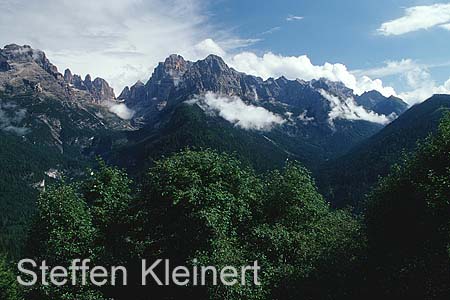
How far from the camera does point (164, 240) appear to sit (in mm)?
28203

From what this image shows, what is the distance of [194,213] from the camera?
1038 inches

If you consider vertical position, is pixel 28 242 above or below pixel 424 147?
below

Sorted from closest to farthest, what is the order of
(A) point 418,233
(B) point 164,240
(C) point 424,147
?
(A) point 418,233
(C) point 424,147
(B) point 164,240

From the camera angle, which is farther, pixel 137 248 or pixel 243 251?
pixel 137 248

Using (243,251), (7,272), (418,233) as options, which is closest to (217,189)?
(243,251)

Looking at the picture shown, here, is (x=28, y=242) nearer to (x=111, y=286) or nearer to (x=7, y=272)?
(x=111, y=286)

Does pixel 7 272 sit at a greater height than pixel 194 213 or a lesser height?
lesser

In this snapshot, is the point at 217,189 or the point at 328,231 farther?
the point at 328,231

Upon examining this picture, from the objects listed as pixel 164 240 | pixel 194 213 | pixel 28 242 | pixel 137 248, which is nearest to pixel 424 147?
pixel 194 213

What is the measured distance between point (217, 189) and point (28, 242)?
1487 cm

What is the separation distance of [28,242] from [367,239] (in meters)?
23.6

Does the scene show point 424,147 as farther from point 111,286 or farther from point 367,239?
point 111,286

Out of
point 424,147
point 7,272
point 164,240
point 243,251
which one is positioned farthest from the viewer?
point 7,272

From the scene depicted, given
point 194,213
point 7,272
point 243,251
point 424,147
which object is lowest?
point 7,272
